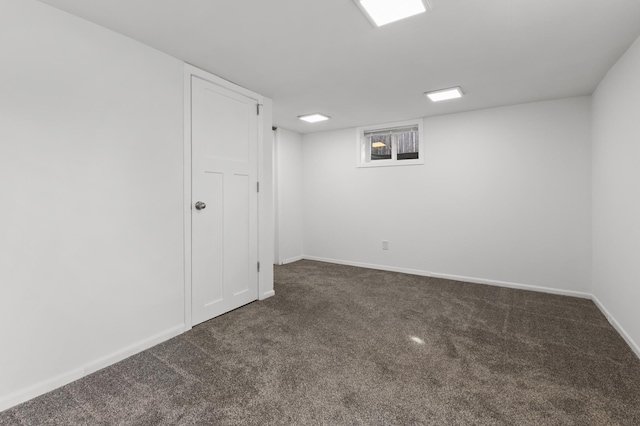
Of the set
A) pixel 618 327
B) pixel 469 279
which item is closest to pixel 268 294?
pixel 469 279

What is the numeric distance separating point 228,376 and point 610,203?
11.8ft

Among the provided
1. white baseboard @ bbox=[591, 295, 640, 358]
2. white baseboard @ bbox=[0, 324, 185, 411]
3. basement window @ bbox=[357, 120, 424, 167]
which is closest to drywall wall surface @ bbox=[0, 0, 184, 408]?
white baseboard @ bbox=[0, 324, 185, 411]

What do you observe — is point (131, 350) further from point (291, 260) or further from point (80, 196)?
point (291, 260)

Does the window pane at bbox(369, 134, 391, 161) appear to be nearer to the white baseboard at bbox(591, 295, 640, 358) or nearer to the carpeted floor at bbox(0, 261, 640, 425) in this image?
the carpeted floor at bbox(0, 261, 640, 425)

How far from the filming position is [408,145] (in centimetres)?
464

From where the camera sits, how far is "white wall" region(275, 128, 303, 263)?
514 centimetres

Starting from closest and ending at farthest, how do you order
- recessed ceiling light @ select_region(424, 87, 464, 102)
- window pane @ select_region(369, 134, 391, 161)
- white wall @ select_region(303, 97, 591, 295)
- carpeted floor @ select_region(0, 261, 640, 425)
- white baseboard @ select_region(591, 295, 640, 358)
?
carpeted floor @ select_region(0, 261, 640, 425)
white baseboard @ select_region(591, 295, 640, 358)
recessed ceiling light @ select_region(424, 87, 464, 102)
white wall @ select_region(303, 97, 591, 295)
window pane @ select_region(369, 134, 391, 161)

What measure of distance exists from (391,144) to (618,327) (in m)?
3.36

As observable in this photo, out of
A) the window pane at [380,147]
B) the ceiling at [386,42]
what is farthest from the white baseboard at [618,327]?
the window pane at [380,147]

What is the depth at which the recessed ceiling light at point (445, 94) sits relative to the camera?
10.7 feet

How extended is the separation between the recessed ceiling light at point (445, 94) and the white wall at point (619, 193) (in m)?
1.27

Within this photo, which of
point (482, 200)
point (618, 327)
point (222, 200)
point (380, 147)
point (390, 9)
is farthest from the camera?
point (380, 147)

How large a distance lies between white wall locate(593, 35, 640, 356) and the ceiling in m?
0.24

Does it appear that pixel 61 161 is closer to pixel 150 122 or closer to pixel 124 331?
pixel 150 122
